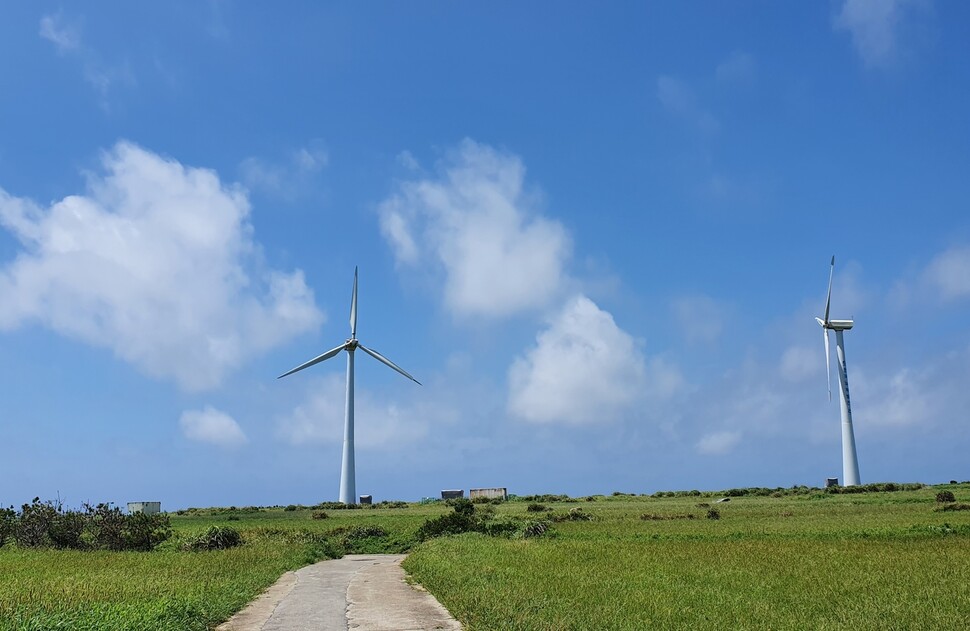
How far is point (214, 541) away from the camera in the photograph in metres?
40.3

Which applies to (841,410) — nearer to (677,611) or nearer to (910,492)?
(910,492)

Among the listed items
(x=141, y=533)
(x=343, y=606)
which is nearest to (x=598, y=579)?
(x=343, y=606)

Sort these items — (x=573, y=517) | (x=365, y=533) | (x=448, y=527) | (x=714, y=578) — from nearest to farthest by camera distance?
(x=714, y=578) → (x=448, y=527) → (x=365, y=533) → (x=573, y=517)

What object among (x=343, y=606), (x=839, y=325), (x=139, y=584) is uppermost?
(x=839, y=325)

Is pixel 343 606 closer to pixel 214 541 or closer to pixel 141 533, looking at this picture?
pixel 214 541

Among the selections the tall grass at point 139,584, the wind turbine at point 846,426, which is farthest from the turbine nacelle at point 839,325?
the tall grass at point 139,584

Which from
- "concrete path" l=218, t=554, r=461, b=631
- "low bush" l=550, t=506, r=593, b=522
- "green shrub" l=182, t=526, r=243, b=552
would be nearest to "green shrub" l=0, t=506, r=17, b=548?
"green shrub" l=182, t=526, r=243, b=552

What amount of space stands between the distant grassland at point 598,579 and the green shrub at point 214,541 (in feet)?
2.49

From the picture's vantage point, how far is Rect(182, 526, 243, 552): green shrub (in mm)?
39750

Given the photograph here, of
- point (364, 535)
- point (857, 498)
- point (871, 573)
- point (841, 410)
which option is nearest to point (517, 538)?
point (364, 535)

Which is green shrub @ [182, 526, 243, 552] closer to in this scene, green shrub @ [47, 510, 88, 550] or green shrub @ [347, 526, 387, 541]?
green shrub @ [47, 510, 88, 550]

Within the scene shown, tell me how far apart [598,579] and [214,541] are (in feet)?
79.4

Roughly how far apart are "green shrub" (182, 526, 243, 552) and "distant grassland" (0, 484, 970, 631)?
76cm

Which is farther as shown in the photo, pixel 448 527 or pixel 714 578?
pixel 448 527
